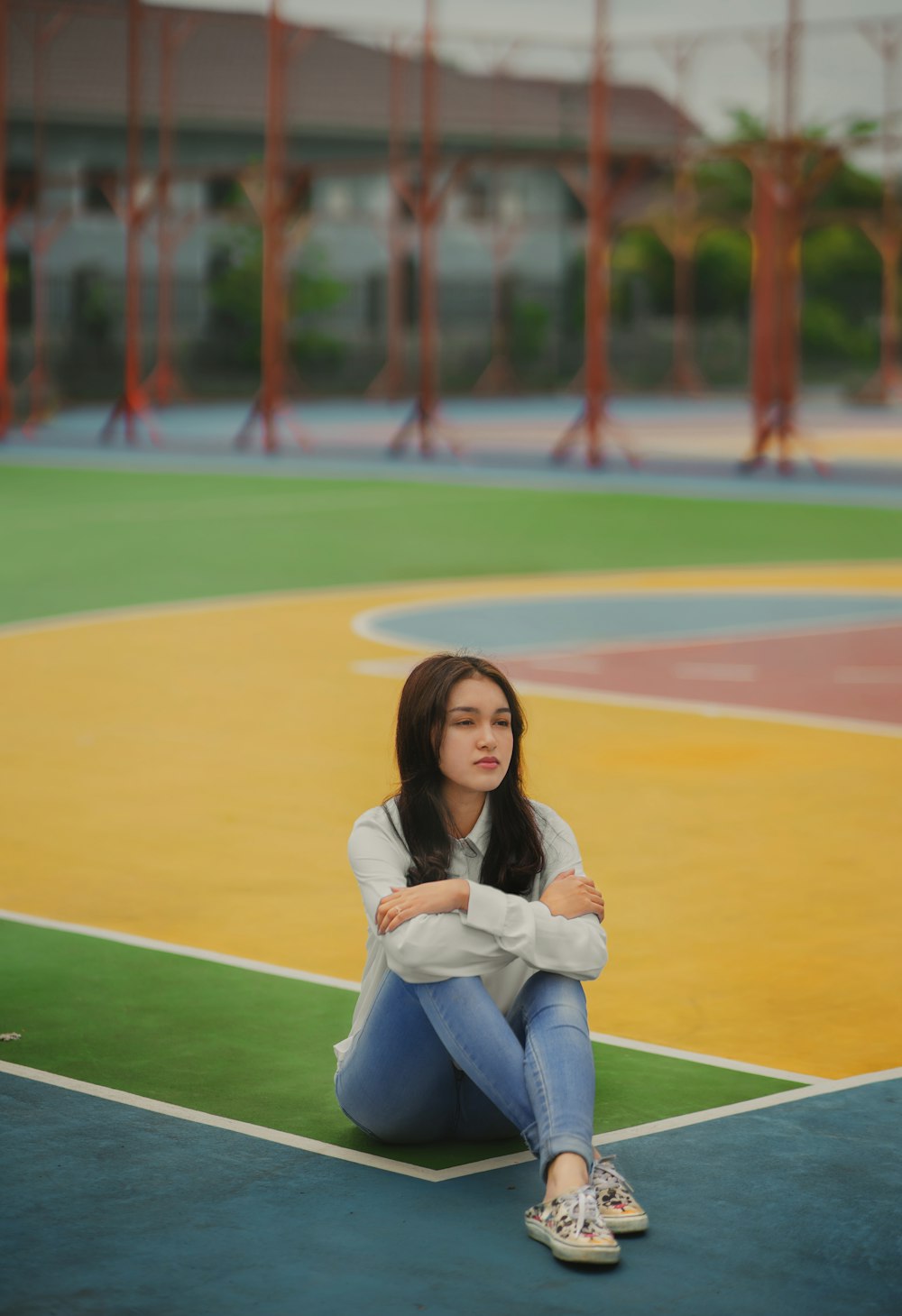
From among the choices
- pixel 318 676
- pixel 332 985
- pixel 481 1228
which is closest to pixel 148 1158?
pixel 481 1228

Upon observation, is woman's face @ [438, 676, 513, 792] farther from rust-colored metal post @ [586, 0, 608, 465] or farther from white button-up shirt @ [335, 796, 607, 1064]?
rust-colored metal post @ [586, 0, 608, 465]

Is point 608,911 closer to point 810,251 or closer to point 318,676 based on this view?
point 318,676

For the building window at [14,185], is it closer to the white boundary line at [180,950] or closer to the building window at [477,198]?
the building window at [477,198]

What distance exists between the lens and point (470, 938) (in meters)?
4.19

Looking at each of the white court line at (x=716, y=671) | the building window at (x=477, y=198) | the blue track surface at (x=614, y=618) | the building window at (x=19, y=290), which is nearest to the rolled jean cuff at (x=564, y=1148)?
the white court line at (x=716, y=671)

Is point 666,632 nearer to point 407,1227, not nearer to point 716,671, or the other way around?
point 716,671

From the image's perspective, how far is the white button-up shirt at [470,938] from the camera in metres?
4.16

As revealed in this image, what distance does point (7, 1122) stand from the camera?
4543mm

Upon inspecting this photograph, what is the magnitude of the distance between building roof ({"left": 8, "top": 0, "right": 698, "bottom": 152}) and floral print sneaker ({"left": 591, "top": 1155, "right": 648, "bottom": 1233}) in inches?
1541

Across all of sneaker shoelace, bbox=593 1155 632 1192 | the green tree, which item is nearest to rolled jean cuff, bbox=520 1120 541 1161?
sneaker shoelace, bbox=593 1155 632 1192

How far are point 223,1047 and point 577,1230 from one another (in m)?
1.45

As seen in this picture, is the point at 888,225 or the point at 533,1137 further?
the point at 888,225

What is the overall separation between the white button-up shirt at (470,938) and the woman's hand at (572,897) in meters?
0.02

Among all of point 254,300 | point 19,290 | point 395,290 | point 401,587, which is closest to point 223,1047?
point 401,587
